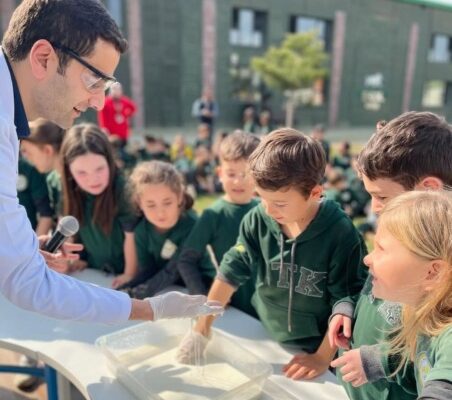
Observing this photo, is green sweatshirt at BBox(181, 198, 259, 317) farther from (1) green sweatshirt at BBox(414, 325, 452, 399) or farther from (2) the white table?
(1) green sweatshirt at BBox(414, 325, 452, 399)

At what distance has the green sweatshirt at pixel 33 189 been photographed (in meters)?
2.48

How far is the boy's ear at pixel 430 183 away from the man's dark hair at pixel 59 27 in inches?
36.8

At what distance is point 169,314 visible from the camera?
122 cm

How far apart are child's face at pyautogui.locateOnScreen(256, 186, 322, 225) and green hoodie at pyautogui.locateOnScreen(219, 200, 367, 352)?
0.05 m

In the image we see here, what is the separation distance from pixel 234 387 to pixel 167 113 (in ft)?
52.2

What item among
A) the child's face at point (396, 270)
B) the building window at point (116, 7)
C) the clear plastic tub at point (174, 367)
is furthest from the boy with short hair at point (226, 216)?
the building window at point (116, 7)

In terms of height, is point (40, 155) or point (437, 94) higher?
point (437, 94)

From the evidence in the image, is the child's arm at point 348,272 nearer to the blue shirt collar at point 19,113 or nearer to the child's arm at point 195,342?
the child's arm at point 195,342

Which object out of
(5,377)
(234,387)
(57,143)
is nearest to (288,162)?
(234,387)

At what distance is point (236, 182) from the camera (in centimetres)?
193

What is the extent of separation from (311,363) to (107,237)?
124 centimetres

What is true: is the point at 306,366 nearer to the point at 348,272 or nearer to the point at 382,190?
the point at 348,272

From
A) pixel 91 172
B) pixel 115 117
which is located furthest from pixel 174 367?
pixel 115 117

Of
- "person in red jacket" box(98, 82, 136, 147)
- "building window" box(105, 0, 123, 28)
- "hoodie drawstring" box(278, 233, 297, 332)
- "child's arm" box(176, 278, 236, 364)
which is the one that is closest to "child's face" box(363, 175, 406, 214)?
"hoodie drawstring" box(278, 233, 297, 332)
